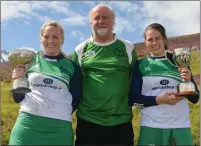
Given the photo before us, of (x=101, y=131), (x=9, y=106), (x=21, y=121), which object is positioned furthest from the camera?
(x=9, y=106)

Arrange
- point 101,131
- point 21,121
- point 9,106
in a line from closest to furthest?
point 21,121
point 101,131
point 9,106

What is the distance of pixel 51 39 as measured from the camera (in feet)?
14.3

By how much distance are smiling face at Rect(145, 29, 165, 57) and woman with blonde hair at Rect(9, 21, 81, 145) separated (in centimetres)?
95

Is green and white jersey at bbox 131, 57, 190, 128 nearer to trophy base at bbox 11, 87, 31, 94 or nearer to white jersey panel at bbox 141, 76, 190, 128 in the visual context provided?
white jersey panel at bbox 141, 76, 190, 128

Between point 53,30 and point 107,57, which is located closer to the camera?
point 53,30

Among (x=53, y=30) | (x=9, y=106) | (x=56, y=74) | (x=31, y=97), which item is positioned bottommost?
(x=9, y=106)

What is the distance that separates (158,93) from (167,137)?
53 centimetres

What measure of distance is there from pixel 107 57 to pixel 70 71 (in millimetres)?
566

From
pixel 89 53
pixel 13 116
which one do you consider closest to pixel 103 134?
pixel 89 53

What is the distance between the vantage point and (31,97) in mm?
4285

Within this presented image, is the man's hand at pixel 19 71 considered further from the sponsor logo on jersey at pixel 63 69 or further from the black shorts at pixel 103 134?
the black shorts at pixel 103 134

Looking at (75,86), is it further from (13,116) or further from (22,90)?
(13,116)

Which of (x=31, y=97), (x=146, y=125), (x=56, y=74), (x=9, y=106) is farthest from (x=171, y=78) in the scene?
(x=9, y=106)

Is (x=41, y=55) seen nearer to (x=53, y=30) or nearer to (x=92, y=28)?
(x=53, y=30)
